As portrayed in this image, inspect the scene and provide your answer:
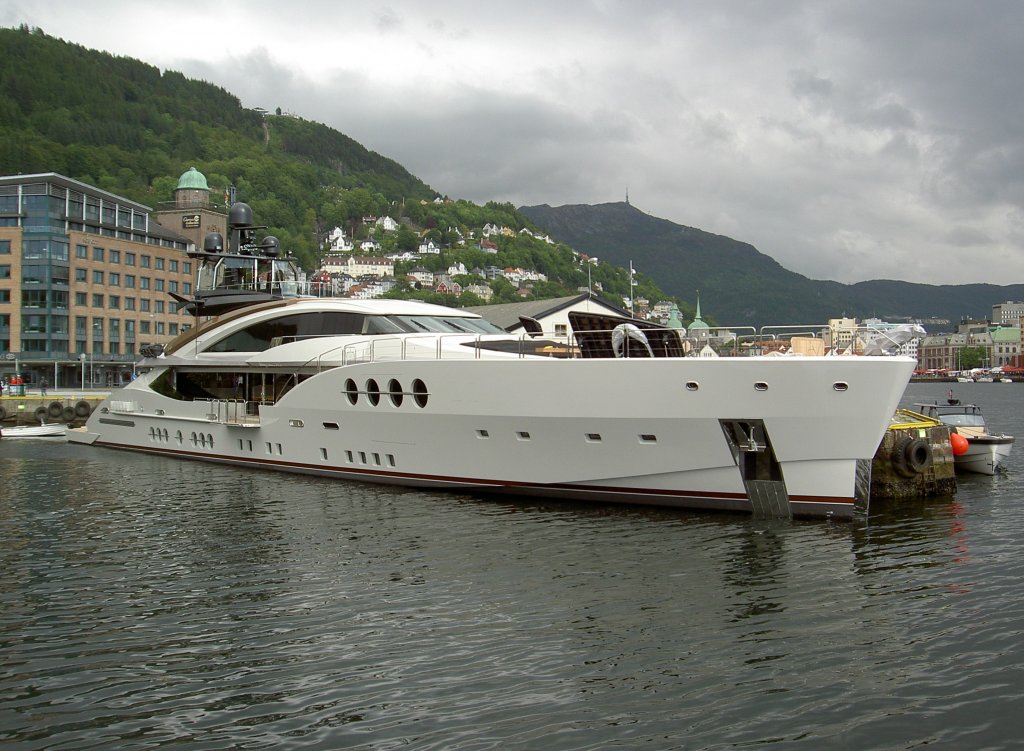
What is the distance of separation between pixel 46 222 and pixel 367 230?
401 feet

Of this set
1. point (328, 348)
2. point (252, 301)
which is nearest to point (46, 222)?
point (252, 301)

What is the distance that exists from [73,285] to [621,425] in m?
54.4

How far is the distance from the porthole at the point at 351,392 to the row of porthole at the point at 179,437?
623cm

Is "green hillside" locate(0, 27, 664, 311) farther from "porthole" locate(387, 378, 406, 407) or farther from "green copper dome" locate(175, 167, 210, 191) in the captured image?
"porthole" locate(387, 378, 406, 407)

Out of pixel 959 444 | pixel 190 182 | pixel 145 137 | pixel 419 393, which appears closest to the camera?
pixel 419 393

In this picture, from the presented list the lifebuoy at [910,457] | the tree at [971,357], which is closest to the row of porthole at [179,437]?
the lifebuoy at [910,457]

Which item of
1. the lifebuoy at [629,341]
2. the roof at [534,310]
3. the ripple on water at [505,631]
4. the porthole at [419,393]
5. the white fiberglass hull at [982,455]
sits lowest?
the ripple on water at [505,631]

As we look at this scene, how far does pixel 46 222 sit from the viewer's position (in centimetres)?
5703

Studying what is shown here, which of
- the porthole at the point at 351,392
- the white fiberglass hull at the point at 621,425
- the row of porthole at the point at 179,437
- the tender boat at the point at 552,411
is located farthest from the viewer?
the row of porthole at the point at 179,437

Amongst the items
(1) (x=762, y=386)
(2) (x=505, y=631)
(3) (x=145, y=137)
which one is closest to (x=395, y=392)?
(1) (x=762, y=386)

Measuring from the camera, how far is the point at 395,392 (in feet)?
53.6

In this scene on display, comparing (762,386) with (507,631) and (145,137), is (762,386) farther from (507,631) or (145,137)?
(145,137)

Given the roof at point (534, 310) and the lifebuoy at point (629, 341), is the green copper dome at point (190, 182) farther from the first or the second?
the lifebuoy at point (629, 341)

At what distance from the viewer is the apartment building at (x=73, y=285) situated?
55875mm
